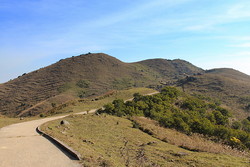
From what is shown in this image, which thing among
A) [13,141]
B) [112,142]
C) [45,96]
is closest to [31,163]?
[13,141]

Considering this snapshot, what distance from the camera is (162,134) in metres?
14.6

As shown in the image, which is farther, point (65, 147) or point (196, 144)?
point (196, 144)

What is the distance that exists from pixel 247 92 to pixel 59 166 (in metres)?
63.7

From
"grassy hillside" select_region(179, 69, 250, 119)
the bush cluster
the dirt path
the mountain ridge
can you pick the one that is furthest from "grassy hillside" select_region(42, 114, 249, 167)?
the mountain ridge

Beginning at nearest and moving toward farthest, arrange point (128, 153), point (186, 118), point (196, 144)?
point (128, 153) < point (196, 144) < point (186, 118)

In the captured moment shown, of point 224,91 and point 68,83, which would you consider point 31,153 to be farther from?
point 68,83

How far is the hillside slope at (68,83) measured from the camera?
195 feet

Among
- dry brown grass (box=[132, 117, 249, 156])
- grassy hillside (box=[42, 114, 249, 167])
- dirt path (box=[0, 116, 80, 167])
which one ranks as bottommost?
dry brown grass (box=[132, 117, 249, 156])

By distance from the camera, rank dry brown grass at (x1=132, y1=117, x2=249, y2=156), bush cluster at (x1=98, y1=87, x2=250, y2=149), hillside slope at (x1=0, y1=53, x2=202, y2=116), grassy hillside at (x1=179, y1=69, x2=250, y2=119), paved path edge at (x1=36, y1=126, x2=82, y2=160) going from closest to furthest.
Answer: paved path edge at (x1=36, y1=126, x2=82, y2=160) → dry brown grass at (x1=132, y1=117, x2=249, y2=156) → bush cluster at (x1=98, y1=87, x2=250, y2=149) → grassy hillside at (x1=179, y1=69, x2=250, y2=119) → hillside slope at (x1=0, y1=53, x2=202, y2=116)

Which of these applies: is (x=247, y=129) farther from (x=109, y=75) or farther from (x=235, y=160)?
(x=109, y=75)

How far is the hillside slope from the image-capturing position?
195 ft

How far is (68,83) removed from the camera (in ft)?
251

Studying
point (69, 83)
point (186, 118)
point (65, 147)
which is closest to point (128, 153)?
point (65, 147)

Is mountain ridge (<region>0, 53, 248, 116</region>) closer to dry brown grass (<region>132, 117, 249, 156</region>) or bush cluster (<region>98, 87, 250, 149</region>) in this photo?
bush cluster (<region>98, 87, 250, 149</region>)
